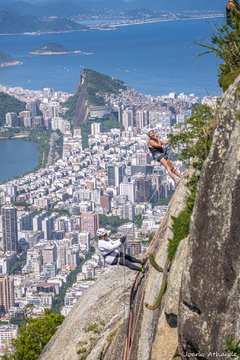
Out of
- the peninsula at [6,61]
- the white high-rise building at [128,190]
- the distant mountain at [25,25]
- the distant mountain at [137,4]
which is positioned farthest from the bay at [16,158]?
the distant mountain at [137,4]

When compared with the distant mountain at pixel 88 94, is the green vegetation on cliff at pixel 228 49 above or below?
below

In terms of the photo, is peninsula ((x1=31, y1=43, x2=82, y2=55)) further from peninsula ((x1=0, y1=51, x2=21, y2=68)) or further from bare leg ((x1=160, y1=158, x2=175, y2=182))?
bare leg ((x1=160, y1=158, x2=175, y2=182))

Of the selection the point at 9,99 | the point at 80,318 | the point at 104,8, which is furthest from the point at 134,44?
the point at 80,318

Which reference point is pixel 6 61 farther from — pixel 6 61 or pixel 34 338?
pixel 34 338

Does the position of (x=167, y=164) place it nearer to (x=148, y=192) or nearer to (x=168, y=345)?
(x=168, y=345)

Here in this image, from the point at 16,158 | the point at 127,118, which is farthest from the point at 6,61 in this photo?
the point at 16,158

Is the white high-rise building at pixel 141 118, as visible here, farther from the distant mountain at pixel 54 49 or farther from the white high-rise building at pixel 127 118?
the distant mountain at pixel 54 49
